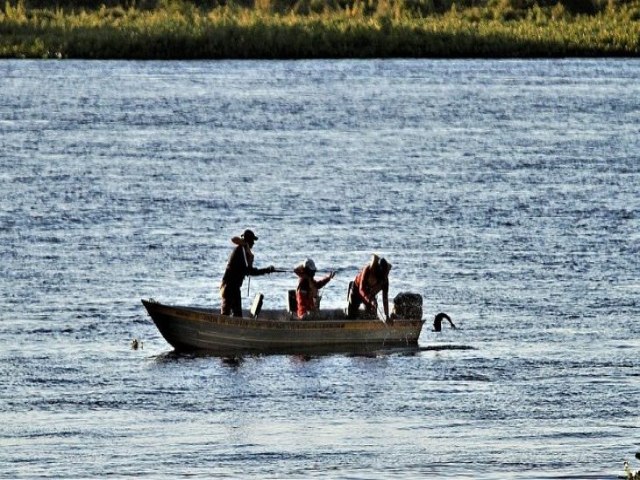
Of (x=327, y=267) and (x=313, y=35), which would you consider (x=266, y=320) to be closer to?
(x=327, y=267)

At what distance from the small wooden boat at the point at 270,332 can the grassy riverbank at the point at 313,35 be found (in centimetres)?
6667

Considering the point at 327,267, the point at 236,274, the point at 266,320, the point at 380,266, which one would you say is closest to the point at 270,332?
the point at 266,320

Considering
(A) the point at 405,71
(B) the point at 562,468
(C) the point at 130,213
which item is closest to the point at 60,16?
(A) the point at 405,71

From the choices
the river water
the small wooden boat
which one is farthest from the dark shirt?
the river water

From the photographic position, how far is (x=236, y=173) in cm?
5897

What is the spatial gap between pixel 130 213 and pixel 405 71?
51930 millimetres

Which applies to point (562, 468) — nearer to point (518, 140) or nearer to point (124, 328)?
point (124, 328)

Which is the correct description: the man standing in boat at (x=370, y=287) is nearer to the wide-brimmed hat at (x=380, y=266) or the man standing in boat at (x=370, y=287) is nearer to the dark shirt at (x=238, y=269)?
the wide-brimmed hat at (x=380, y=266)

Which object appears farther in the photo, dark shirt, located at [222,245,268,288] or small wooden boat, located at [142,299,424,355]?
dark shirt, located at [222,245,268,288]

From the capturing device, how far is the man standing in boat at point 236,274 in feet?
103

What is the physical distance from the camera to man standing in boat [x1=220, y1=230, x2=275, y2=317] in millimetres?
31375

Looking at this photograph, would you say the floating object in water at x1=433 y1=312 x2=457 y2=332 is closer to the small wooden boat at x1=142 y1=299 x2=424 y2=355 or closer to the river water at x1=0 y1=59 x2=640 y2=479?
the river water at x1=0 y1=59 x2=640 y2=479

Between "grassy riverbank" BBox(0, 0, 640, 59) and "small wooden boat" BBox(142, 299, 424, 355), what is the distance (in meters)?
66.7

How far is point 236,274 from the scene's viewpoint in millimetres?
31406
